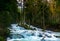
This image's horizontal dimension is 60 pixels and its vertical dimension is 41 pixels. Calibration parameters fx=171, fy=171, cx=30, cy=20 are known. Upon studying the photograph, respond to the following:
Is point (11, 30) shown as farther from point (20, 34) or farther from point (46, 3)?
point (46, 3)

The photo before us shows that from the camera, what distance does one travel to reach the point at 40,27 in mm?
4383

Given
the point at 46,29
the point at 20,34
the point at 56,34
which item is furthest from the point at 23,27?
the point at 56,34

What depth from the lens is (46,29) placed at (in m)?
4.41

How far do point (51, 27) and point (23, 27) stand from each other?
28.3 inches

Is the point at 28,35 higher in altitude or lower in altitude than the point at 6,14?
lower

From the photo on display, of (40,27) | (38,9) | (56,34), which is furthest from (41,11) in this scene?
(56,34)

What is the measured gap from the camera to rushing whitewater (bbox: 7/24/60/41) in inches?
172

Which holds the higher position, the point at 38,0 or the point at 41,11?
the point at 38,0

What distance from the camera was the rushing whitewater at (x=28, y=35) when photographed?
14.3ft

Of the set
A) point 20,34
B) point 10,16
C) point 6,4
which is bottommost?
point 20,34

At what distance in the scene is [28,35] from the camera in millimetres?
4539

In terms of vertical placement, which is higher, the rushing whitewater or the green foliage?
the green foliage

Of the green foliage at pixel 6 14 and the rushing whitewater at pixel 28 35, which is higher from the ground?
the green foliage at pixel 6 14

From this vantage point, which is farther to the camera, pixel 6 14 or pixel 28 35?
pixel 28 35
